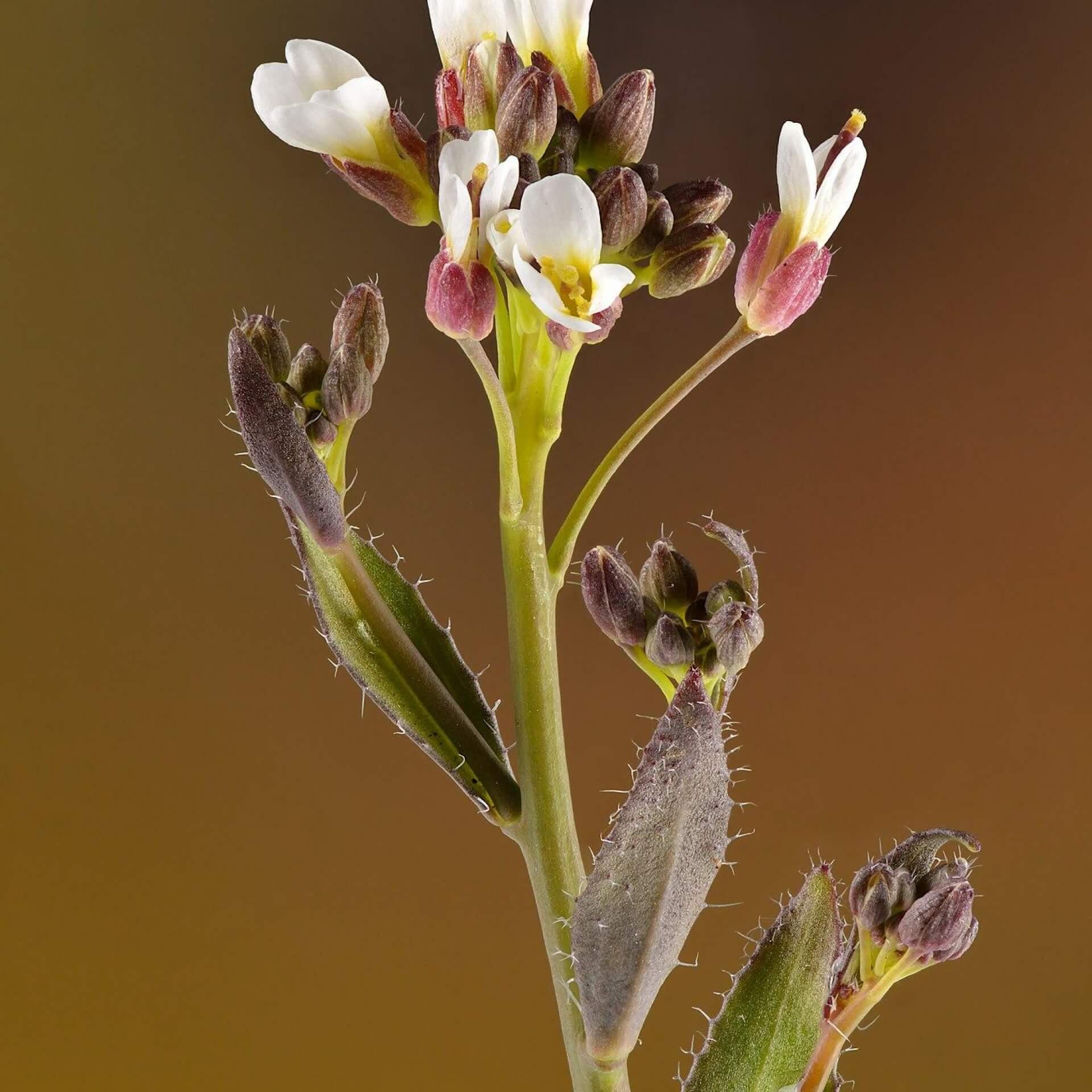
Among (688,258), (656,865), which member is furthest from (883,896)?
(688,258)

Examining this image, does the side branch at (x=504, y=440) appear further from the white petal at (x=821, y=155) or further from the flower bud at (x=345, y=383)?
the white petal at (x=821, y=155)

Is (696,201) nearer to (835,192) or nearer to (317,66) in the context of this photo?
(835,192)

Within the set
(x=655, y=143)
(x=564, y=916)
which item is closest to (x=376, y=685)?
(x=564, y=916)

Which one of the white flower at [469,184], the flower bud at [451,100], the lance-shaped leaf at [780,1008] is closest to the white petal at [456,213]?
the white flower at [469,184]

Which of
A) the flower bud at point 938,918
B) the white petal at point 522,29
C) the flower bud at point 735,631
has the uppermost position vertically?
the white petal at point 522,29

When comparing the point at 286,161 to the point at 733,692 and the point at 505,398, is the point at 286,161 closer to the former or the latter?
the point at 733,692

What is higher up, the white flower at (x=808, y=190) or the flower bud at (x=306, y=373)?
the white flower at (x=808, y=190)

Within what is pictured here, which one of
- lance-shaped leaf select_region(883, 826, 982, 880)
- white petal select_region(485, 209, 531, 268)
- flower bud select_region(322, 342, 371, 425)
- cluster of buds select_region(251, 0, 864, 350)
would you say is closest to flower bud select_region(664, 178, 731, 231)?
cluster of buds select_region(251, 0, 864, 350)
